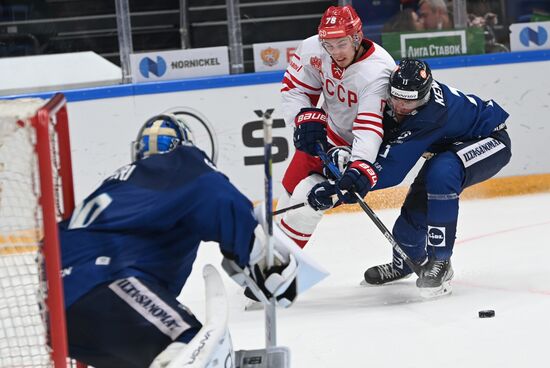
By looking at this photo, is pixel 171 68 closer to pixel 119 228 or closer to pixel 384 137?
pixel 384 137

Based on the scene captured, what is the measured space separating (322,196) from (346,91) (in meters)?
0.41

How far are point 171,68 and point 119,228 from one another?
317 cm

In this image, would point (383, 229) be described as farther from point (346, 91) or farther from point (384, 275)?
point (346, 91)

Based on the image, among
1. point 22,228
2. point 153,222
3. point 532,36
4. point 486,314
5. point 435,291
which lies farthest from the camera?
point 532,36

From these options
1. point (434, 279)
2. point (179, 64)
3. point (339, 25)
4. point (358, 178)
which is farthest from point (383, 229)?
point (179, 64)

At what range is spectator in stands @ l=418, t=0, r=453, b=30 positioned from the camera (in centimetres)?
543

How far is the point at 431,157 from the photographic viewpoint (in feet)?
12.0

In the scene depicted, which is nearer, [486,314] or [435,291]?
[486,314]

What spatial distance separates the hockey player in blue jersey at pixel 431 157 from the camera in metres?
3.46

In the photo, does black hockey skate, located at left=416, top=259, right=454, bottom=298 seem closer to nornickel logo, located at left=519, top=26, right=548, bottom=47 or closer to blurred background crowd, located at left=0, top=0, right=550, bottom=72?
blurred background crowd, located at left=0, top=0, right=550, bottom=72

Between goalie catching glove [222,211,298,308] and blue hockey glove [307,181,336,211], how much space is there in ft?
4.01

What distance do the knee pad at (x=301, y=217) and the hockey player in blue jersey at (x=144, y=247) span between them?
4.82 feet

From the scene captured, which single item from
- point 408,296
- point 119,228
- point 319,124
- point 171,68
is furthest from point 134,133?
point 119,228

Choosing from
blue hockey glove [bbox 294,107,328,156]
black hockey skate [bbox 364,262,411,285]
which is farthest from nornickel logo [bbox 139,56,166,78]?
black hockey skate [bbox 364,262,411,285]
